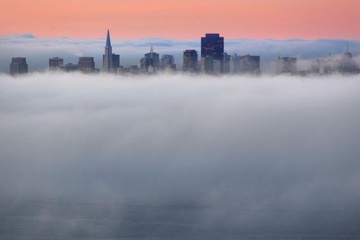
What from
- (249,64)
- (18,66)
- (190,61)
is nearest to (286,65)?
(249,64)

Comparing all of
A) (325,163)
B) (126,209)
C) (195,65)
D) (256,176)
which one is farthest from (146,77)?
(325,163)

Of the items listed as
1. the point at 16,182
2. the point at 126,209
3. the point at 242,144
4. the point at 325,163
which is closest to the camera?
the point at 126,209

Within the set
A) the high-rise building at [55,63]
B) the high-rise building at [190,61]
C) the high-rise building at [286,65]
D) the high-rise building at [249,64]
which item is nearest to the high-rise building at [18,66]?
the high-rise building at [55,63]

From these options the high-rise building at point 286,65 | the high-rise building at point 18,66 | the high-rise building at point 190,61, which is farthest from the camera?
the high-rise building at point 190,61

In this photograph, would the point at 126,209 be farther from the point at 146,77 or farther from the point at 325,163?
the point at 325,163

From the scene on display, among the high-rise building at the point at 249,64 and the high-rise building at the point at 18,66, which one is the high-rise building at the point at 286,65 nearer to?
the high-rise building at the point at 249,64

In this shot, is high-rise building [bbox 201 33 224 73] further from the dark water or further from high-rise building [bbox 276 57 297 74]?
the dark water
